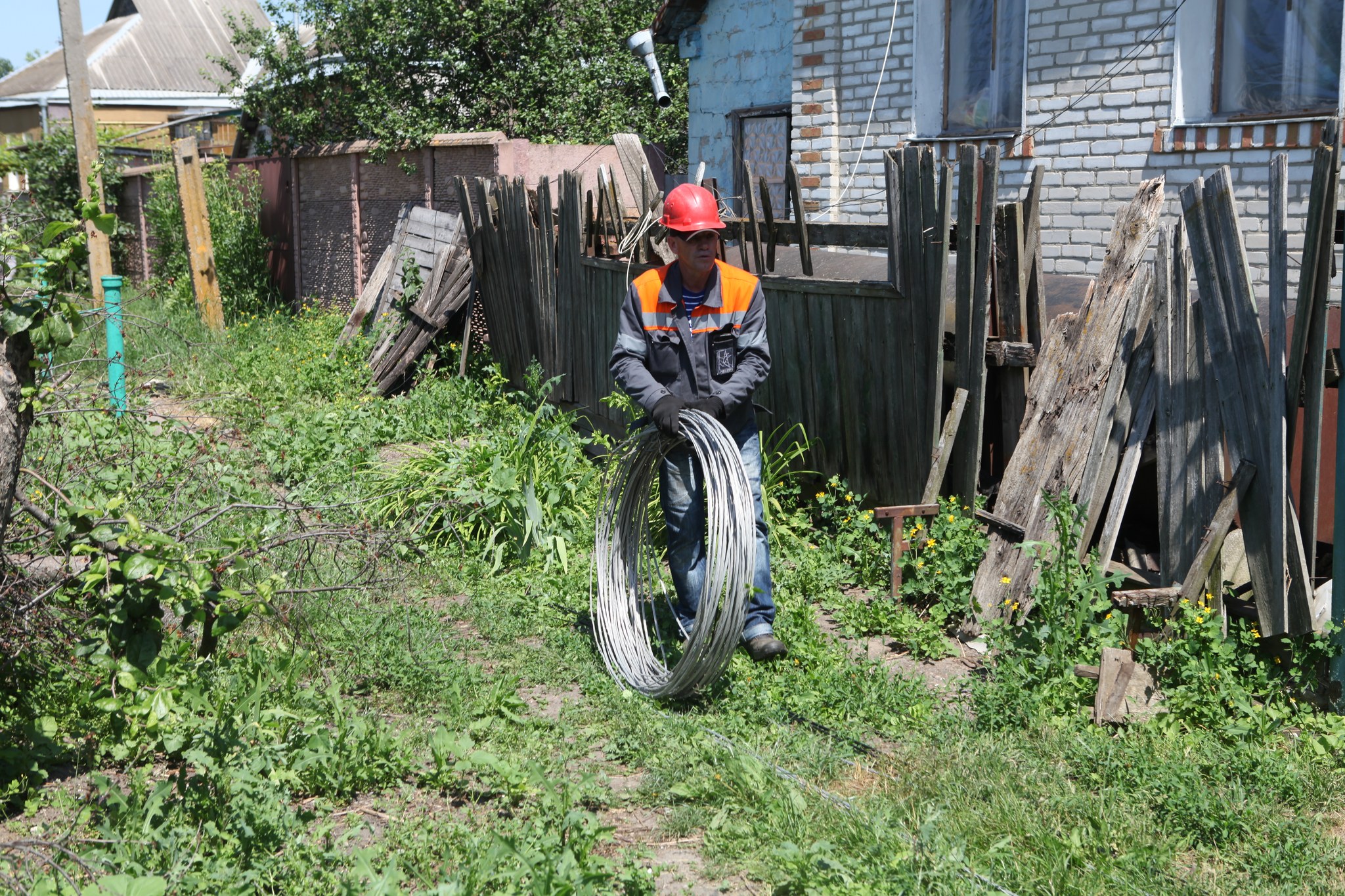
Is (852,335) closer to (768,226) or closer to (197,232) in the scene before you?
(768,226)

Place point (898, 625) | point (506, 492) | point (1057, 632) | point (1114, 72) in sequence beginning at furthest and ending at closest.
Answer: point (1114, 72) → point (506, 492) → point (898, 625) → point (1057, 632)

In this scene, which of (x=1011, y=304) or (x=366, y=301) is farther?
(x=366, y=301)

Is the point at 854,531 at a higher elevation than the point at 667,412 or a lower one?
lower

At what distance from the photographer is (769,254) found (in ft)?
22.1

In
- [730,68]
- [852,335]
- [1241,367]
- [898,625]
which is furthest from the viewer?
[730,68]

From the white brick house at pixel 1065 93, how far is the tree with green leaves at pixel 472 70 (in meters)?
2.45

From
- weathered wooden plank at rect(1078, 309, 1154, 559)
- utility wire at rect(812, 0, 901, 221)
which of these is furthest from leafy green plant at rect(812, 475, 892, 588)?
utility wire at rect(812, 0, 901, 221)

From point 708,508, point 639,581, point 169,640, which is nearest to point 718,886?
point 708,508

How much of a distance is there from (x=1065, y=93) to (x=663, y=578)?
5727mm

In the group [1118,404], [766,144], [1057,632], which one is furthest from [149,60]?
[1057,632]

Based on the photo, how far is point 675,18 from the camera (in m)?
13.2

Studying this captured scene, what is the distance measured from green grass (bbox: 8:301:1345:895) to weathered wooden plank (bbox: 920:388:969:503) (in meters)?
0.77

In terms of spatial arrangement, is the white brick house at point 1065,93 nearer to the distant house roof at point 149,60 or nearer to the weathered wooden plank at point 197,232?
the weathered wooden plank at point 197,232

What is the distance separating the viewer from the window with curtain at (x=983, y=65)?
977 centimetres
